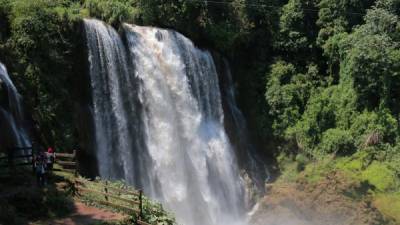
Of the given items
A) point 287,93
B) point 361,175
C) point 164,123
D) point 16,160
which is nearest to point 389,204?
point 361,175

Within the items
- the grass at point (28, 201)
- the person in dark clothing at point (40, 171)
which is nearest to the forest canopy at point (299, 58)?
the person in dark clothing at point (40, 171)

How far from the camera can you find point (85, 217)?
18.2 metres

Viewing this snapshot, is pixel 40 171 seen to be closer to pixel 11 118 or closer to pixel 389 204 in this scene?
pixel 11 118

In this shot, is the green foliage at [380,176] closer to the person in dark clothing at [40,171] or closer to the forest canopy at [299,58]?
the forest canopy at [299,58]

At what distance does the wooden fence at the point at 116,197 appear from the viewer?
60.3 feet

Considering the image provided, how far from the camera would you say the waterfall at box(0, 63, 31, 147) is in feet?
73.6

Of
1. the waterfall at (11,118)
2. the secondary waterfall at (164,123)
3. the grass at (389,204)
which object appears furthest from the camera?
the grass at (389,204)

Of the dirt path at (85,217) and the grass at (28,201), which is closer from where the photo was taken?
the grass at (28,201)

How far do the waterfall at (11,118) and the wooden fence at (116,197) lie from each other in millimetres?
3895

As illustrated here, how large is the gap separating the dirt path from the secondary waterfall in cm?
924

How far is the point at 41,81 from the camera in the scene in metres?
26.3

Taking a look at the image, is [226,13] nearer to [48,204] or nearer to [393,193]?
[393,193]

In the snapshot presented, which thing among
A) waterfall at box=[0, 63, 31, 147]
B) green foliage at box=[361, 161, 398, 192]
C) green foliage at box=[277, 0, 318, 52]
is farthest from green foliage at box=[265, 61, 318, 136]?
waterfall at box=[0, 63, 31, 147]

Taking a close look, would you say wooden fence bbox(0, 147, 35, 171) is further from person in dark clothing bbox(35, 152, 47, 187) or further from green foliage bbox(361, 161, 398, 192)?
green foliage bbox(361, 161, 398, 192)
